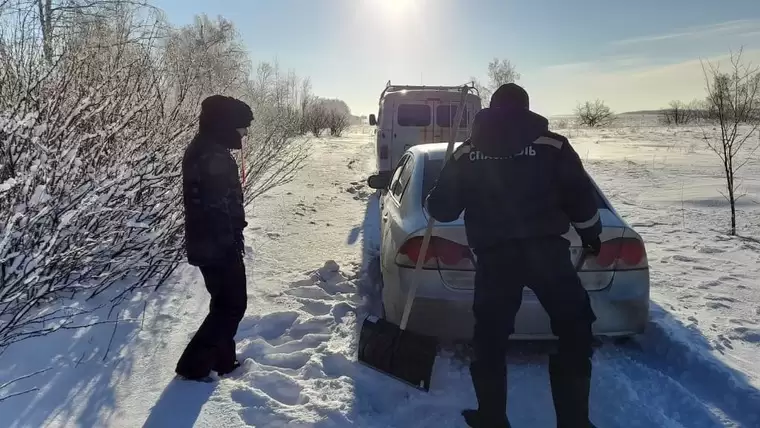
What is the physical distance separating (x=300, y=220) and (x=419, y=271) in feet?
18.0

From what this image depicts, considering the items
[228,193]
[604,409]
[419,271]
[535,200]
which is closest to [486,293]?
[535,200]

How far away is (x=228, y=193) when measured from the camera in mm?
3039

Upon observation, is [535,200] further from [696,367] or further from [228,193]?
[696,367]

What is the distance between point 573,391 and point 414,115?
8.34m

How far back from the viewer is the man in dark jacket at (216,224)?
296cm

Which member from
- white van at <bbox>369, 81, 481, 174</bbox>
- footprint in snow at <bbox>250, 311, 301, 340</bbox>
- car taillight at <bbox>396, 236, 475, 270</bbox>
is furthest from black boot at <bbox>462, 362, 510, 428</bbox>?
white van at <bbox>369, 81, 481, 174</bbox>

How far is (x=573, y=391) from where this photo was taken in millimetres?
2475

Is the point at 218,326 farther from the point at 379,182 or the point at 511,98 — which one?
the point at 379,182

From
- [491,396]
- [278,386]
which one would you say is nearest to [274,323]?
[278,386]

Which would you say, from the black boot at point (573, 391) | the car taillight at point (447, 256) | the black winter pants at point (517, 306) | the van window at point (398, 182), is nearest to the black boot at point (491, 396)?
the black winter pants at point (517, 306)

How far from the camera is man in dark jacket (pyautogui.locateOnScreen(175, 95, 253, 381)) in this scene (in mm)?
2965

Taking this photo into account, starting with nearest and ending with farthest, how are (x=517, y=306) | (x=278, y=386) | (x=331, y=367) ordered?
(x=517, y=306)
(x=278, y=386)
(x=331, y=367)

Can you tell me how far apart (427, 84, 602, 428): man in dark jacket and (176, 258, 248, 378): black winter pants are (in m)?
1.57

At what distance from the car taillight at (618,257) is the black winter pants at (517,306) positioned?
0.87 meters
